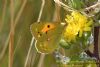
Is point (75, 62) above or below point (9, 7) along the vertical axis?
below

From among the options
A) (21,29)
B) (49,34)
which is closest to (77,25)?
(49,34)

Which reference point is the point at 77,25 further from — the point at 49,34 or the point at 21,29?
the point at 21,29

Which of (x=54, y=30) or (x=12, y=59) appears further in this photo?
(x=12, y=59)

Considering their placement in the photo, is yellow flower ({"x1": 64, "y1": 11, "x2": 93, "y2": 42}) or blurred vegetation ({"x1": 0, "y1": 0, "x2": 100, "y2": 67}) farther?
blurred vegetation ({"x1": 0, "y1": 0, "x2": 100, "y2": 67})

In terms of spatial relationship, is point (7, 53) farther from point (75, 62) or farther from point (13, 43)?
point (75, 62)

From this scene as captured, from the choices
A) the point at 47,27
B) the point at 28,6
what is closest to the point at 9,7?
the point at 28,6
